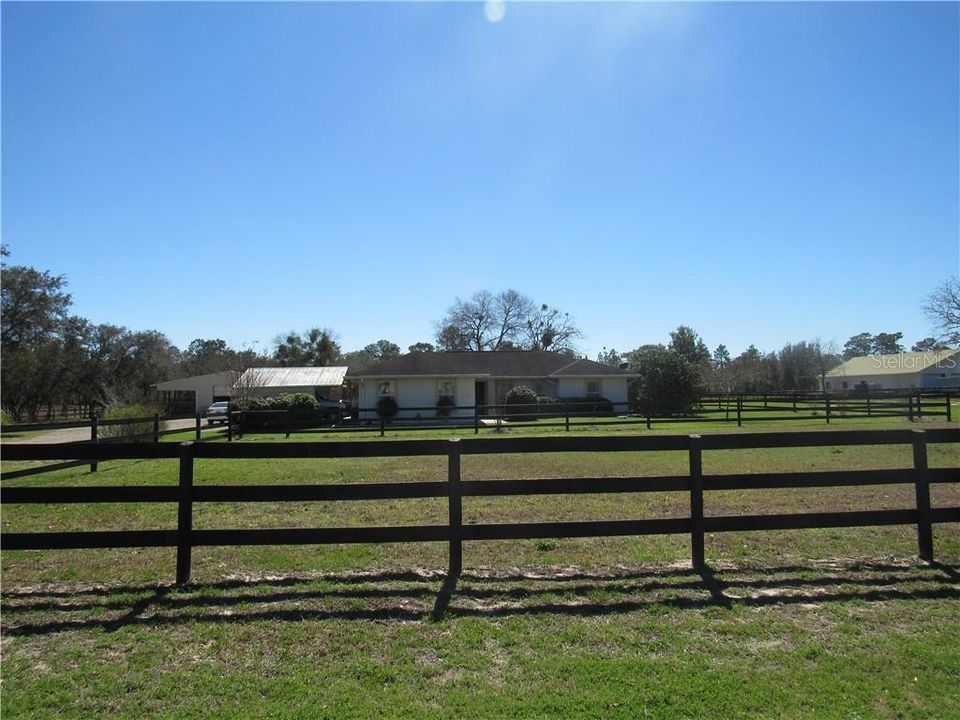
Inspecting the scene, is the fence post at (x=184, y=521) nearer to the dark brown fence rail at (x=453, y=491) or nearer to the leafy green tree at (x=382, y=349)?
the dark brown fence rail at (x=453, y=491)

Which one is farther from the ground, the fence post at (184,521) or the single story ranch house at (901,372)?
the single story ranch house at (901,372)

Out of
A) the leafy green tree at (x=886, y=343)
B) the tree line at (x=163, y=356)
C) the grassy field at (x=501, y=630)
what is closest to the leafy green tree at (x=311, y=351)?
the tree line at (x=163, y=356)

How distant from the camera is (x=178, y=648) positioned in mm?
3883

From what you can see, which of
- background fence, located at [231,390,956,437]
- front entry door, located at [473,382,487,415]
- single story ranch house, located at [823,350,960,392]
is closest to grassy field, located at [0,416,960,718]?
background fence, located at [231,390,956,437]

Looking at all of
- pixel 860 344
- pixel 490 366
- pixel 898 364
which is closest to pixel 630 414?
pixel 490 366

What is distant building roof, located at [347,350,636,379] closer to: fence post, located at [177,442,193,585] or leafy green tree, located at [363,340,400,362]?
fence post, located at [177,442,193,585]

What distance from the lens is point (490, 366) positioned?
1644 inches

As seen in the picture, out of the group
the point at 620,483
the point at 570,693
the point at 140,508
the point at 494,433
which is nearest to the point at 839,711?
the point at 570,693

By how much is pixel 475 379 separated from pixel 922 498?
32.8 meters

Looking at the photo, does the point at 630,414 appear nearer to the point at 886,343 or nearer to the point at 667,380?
the point at 667,380

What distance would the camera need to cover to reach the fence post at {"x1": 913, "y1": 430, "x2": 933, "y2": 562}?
5520 mm

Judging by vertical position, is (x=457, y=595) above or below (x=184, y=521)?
below

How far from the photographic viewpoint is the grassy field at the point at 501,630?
3.19m

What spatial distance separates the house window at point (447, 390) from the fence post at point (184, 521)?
3118cm
